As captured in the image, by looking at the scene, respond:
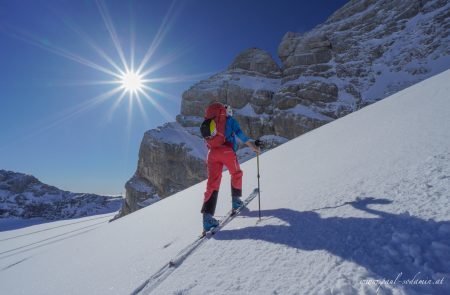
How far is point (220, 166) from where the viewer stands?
152 inches

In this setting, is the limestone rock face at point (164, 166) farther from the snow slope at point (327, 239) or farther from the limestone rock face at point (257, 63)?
the snow slope at point (327, 239)

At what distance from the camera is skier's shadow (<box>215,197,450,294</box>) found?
134cm

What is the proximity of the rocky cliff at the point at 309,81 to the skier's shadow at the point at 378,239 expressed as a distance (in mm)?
58960

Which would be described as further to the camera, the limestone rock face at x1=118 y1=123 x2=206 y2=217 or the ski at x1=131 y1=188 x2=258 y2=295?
the limestone rock face at x1=118 y1=123 x2=206 y2=217

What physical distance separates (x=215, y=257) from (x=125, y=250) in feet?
6.09

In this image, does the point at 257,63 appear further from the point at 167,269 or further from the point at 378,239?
the point at 378,239

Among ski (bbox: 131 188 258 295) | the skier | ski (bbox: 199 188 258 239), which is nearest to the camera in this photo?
ski (bbox: 131 188 258 295)

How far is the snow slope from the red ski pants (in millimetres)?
424

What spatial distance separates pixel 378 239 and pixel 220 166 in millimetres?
2450

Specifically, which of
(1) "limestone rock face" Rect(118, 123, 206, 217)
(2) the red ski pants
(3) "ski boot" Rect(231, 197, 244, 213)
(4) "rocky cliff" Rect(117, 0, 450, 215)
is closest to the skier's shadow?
(2) the red ski pants

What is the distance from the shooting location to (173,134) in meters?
74.9

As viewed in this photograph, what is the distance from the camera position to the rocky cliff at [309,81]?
2405 inches

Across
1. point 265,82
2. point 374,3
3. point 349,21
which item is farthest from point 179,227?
point 374,3

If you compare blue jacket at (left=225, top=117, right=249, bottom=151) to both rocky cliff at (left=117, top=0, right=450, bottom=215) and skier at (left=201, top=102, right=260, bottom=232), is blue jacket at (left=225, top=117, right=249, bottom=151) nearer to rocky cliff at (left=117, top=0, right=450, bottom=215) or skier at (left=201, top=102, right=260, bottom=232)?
skier at (left=201, top=102, right=260, bottom=232)
